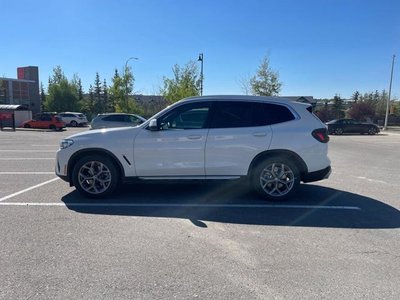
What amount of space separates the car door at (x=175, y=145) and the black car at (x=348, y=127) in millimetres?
30241

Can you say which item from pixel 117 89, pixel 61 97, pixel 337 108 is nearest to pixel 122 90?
pixel 117 89

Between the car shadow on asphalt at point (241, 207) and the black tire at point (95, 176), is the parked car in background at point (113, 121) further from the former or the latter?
the black tire at point (95, 176)

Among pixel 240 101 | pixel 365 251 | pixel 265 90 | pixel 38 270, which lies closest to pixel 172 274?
pixel 38 270

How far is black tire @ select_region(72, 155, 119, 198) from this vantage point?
6.20m

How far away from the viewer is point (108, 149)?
612 cm

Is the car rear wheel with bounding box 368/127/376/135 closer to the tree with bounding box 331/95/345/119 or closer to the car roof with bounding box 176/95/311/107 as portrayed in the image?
the car roof with bounding box 176/95/311/107

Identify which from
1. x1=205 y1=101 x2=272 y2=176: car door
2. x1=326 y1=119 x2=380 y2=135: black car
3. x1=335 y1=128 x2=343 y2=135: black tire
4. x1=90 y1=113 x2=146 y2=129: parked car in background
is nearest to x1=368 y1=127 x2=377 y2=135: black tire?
x1=326 y1=119 x2=380 y2=135: black car

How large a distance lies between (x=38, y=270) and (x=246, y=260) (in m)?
2.16

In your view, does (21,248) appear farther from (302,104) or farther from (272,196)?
(302,104)

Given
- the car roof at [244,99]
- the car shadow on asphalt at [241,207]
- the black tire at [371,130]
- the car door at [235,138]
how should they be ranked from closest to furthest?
the car shadow on asphalt at [241,207] → the car door at [235,138] → the car roof at [244,99] → the black tire at [371,130]

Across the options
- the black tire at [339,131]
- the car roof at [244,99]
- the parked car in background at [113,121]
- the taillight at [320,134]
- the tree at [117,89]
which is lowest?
the black tire at [339,131]

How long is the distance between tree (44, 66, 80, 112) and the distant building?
3673 mm

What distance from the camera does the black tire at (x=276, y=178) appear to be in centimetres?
610

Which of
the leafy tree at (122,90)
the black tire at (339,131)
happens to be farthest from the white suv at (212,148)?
the leafy tree at (122,90)
